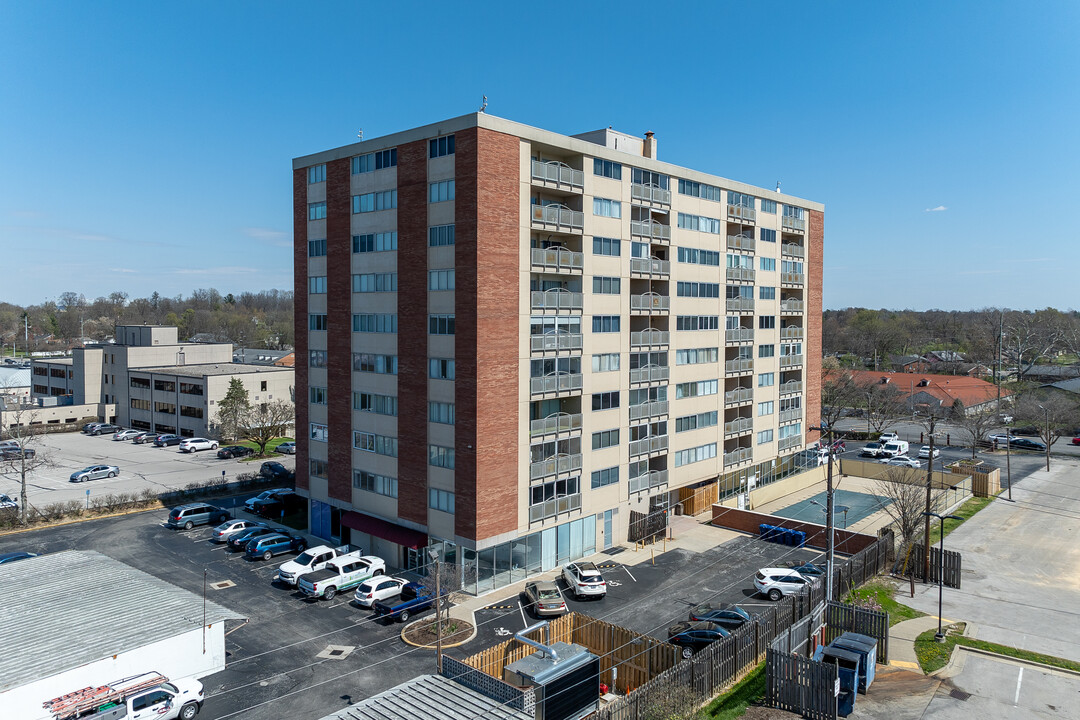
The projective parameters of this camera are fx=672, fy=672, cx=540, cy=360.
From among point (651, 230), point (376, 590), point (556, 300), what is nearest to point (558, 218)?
point (556, 300)

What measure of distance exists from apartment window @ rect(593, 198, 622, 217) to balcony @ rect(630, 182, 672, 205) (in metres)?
1.75

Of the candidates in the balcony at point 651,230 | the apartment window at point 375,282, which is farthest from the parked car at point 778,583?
the apartment window at point 375,282

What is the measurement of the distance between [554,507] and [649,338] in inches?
537

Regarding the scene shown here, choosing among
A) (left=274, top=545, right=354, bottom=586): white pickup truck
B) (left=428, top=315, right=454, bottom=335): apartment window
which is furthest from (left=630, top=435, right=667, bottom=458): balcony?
(left=274, top=545, right=354, bottom=586): white pickup truck

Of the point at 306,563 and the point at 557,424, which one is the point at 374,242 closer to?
the point at 557,424

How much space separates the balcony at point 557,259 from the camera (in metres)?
38.2

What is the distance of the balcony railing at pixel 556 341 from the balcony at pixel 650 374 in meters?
5.94

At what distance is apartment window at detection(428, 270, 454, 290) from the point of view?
36.7 meters

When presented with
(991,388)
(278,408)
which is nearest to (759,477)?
(278,408)

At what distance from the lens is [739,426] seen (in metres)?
55.2

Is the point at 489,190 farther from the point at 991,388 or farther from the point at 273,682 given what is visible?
the point at 991,388

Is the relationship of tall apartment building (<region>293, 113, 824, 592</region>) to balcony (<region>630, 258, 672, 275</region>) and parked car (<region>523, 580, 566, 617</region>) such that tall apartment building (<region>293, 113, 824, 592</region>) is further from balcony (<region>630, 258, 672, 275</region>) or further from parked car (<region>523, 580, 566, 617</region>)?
parked car (<region>523, 580, 566, 617</region>)

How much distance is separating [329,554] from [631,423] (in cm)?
2054

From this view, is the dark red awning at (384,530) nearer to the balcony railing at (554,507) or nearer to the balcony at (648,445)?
the balcony railing at (554,507)
